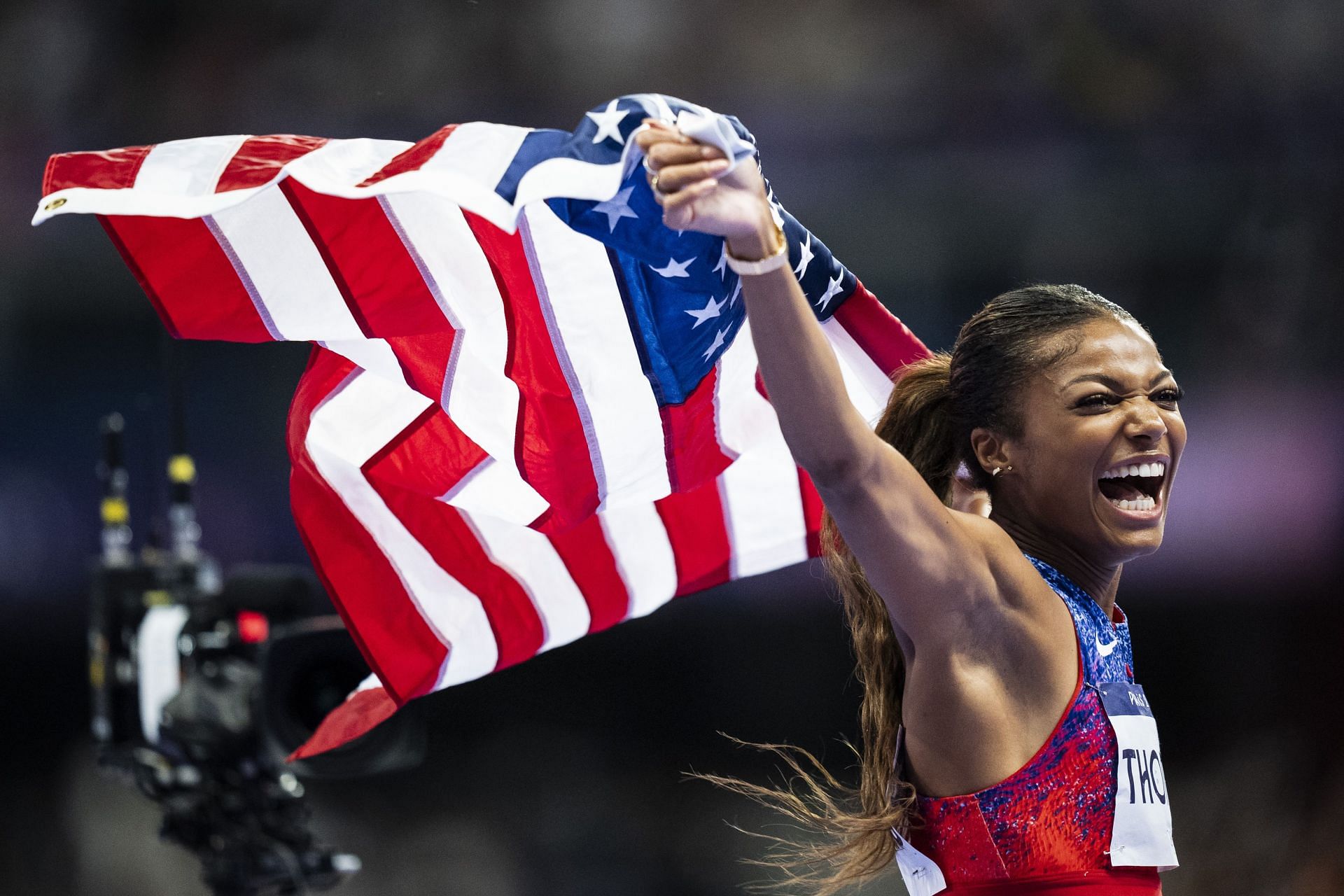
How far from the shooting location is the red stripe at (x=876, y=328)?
91.5 inches

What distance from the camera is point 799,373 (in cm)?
133

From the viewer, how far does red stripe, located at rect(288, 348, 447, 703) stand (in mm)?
2412

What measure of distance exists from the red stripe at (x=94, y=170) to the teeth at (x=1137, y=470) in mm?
1385

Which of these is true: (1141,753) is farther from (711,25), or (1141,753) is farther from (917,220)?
(711,25)

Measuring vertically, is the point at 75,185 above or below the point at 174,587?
above

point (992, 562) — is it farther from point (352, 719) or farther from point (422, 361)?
point (352, 719)

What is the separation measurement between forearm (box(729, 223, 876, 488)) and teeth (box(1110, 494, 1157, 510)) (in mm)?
431

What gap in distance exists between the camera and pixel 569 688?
5.68 m

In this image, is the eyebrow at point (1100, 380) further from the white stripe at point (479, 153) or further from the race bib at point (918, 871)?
the white stripe at point (479, 153)

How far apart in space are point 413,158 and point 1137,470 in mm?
1041

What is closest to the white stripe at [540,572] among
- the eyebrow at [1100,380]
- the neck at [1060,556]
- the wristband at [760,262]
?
the neck at [1060,556]

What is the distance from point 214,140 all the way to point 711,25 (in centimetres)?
376

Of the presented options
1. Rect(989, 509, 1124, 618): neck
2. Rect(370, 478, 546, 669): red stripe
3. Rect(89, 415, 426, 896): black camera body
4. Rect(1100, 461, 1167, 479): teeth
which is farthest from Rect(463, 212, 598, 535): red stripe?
Rect(89, 415, 426, 896): black camera body

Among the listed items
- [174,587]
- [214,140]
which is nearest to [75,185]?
[214,140]
